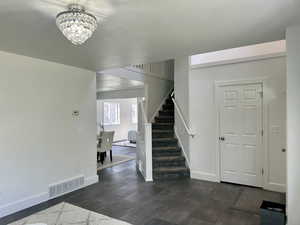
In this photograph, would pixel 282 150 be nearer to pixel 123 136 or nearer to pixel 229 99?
pixel 229 99

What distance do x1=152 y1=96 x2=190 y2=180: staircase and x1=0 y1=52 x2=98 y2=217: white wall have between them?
151 centimetres

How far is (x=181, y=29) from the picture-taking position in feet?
7.07

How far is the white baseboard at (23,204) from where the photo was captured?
2891 millimetres

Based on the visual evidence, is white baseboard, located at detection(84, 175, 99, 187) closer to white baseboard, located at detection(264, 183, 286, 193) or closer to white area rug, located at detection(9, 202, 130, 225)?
white area rug, located at detection(9, 202, 130, 225)

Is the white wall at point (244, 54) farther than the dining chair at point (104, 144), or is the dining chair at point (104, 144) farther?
the dining chair at point (104, 144)

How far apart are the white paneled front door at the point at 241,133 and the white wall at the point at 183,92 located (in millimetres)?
791

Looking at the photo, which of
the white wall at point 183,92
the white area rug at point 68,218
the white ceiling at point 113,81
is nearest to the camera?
the white area rug at point 68,218

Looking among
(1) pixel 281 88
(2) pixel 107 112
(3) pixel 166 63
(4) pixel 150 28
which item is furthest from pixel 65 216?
(2) pixel 107 112

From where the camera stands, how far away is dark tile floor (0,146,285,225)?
9.27ft

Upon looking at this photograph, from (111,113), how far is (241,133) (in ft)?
25.7

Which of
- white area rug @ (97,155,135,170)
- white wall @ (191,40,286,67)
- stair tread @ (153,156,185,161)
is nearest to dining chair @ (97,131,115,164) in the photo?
white area rug @ (97,155,135,170)

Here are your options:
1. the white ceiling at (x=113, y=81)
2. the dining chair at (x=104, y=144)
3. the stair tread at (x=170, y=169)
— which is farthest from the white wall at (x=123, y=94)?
the stair tread at (x=170, y=169)

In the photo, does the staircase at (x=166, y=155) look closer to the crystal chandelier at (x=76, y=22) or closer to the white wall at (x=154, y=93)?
the white wall at (x=154, y=93)

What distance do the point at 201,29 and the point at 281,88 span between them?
246cm
